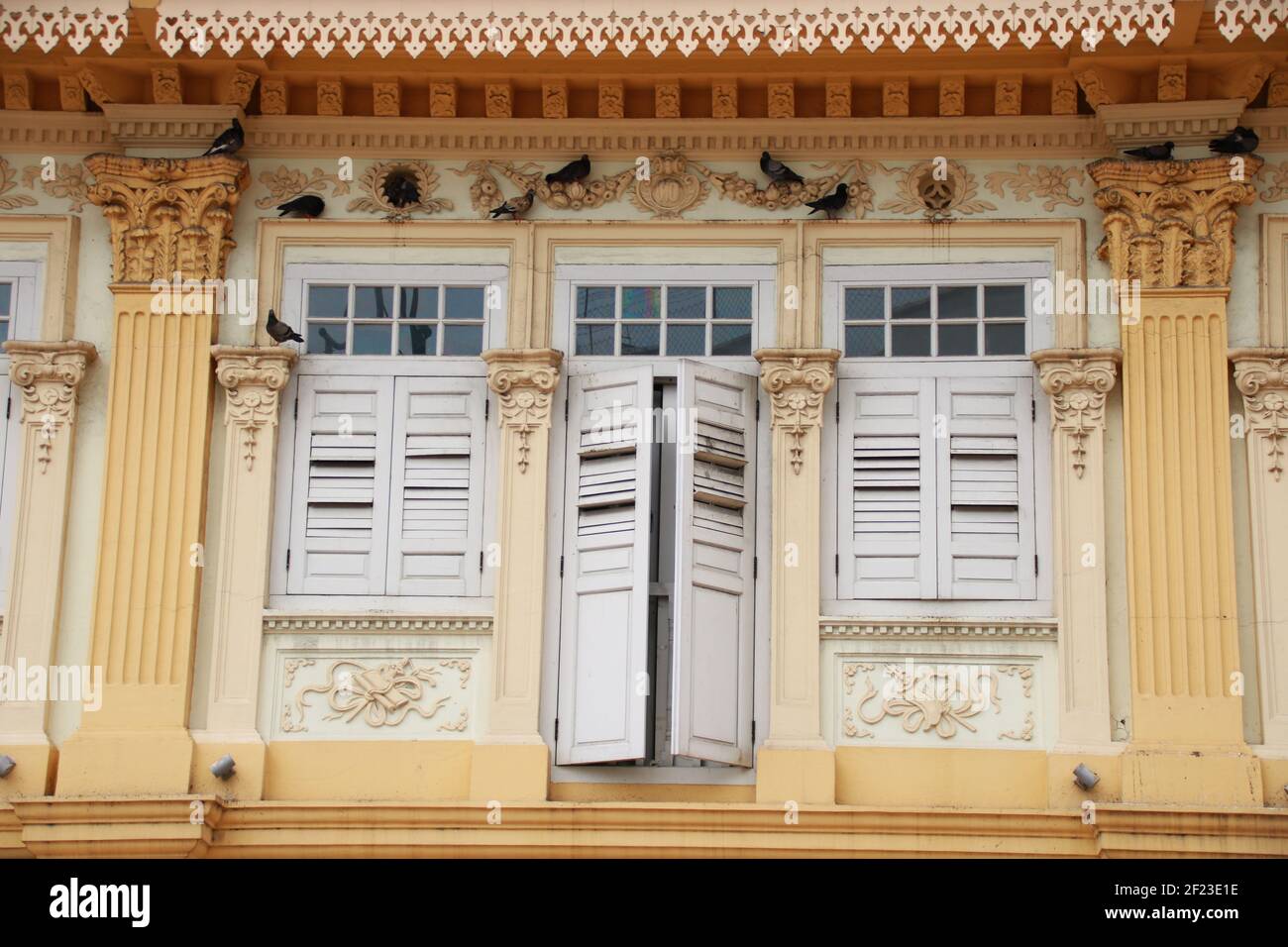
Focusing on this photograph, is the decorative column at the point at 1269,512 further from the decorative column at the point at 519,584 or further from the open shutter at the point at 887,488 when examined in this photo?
the decorative column at the point at 519,584

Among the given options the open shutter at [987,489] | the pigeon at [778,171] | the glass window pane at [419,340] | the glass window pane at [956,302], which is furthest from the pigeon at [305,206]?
the open shutter at [987,489]

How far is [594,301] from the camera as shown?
13.2 m

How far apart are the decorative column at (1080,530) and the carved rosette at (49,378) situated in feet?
15.7

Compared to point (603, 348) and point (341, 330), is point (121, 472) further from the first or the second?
point (603, 348)

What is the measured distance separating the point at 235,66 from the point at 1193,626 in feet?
18.1

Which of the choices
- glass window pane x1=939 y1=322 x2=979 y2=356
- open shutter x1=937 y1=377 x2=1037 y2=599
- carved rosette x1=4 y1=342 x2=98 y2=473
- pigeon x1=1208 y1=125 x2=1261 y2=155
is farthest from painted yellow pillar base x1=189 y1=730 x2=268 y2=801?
pigeon x1=1208 y1=125 x2=1261 y2=155

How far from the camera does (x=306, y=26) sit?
1262 centimetres

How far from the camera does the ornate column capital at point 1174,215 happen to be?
504 inches

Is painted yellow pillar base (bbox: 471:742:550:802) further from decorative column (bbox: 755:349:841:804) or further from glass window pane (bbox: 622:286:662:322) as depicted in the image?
glass window pane (bbox: 622:286:662:322)

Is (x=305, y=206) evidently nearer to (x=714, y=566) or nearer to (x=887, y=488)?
(x=714, y=566)

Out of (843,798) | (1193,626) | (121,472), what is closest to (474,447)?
(121,472)

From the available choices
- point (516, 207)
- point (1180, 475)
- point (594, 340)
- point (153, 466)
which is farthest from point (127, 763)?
point (1180, 475)

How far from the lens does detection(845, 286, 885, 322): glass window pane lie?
515 inches

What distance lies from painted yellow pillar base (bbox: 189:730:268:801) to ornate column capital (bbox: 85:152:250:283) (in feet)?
7.79
